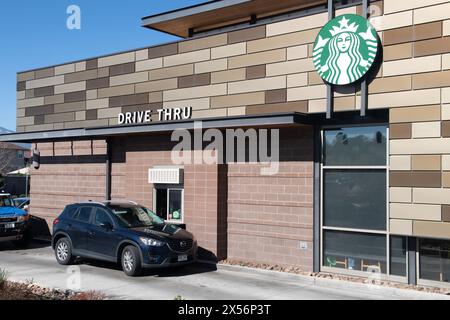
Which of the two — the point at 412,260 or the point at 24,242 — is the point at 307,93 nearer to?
the point at 412,260

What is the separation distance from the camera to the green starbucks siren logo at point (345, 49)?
10820 mm

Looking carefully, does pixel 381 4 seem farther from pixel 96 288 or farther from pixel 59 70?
pixel 59 70

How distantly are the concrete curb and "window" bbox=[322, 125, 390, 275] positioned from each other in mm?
715

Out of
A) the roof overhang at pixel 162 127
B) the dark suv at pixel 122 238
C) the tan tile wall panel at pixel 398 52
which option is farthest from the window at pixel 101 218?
the tan tile wall panel at pixel 398 52

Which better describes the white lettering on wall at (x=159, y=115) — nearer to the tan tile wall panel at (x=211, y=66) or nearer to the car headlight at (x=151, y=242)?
the tan tile wall panel at (x=211, y=66)

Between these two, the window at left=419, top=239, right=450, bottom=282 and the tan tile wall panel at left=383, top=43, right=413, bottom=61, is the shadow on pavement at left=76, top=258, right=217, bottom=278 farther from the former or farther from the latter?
the tan tile wall panel at left=383, top=43, right=413, bottom=61

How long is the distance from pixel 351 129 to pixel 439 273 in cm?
349

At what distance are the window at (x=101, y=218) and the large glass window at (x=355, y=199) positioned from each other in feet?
16.8

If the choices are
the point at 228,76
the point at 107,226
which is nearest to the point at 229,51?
the point at 228,76

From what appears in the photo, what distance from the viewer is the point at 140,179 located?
50.6ft

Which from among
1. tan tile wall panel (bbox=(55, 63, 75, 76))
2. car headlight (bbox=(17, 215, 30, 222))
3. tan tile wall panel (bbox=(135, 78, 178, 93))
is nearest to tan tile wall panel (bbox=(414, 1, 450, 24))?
tan tile wall panel (bbox=(135, 78, 178, 93))

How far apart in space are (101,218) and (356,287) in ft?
20.2
